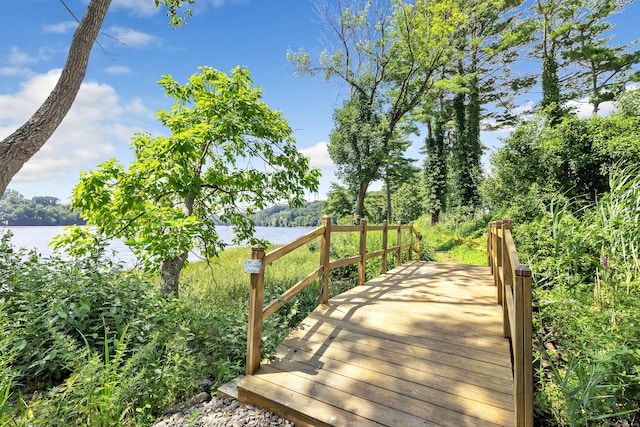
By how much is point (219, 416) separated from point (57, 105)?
12.4ft

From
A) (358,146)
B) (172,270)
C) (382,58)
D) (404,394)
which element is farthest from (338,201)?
(404,394)

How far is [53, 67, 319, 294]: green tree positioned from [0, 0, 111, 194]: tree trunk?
556mm

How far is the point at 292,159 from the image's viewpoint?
4996 mm

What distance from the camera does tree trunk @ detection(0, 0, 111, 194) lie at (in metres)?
2.96

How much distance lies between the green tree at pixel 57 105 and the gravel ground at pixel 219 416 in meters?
2.99

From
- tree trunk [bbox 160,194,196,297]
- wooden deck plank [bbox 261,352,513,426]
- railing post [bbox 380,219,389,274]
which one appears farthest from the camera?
railing post [bbox 380,219,389,274]

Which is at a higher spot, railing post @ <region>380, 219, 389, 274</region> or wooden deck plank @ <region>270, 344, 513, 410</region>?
railing post @ <region>380, 219, 389, 274</region>

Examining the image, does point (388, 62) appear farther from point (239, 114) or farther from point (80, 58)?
point (80, 58)

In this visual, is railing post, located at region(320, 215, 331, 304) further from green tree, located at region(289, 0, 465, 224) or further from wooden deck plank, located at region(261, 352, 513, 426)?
green tree, located at region(289, 0, 465, 224)

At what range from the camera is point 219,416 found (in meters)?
1.97

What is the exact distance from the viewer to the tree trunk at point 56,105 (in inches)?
116

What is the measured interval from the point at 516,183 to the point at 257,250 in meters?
10.5

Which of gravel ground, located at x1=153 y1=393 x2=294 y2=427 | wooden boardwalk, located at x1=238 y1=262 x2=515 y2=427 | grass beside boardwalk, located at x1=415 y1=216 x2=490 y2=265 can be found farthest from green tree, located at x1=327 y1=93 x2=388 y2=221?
gravel ground, located at x1=153 y1=393 x2=294 y2=427

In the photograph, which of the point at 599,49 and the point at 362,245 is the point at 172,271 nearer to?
the point at 362,245
